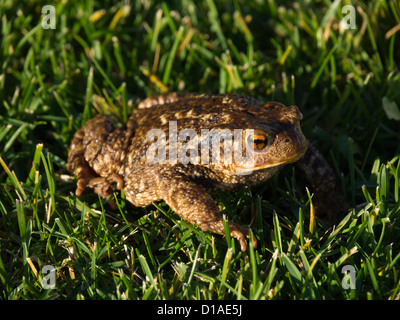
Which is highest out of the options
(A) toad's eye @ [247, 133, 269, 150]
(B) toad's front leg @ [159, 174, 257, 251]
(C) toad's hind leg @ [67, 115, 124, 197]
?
(A) toad's eye @ [247, 133, 269, 150]

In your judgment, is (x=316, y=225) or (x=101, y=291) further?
(x=316, y=225)

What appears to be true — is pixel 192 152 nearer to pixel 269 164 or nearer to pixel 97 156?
pixel 269 164

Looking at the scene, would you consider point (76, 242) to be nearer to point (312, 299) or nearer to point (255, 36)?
point (312, 299)

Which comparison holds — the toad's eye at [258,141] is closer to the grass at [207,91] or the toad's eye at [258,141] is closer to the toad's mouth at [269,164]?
the toad's mouth at [269,164]

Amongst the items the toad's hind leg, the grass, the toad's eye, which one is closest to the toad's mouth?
the toad's eye

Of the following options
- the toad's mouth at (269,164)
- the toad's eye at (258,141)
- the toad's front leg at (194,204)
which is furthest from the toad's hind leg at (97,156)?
the toad's eye at (258,141)

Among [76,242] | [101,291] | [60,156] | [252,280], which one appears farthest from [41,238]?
[252,280]

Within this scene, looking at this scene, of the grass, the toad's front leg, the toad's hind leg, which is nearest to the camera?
the grass

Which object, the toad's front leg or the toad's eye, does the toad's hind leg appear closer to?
the toad's front leg
